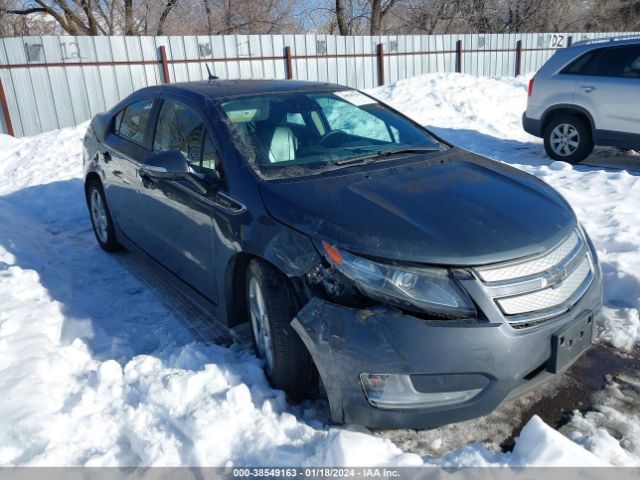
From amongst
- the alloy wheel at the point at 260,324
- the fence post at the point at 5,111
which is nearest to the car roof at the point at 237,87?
the alloy wheel at the point at 260,324

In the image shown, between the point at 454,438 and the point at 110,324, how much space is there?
2.50 metres

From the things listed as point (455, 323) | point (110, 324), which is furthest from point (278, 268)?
point (110, 324)

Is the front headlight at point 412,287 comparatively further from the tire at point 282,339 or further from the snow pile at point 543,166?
the snow pile at point 543,166

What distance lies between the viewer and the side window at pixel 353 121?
146 inches

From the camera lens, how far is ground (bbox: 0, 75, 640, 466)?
2.40m

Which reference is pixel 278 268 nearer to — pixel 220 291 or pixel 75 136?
pixel 220 291

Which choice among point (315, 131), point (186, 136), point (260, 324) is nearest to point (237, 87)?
point (186, 136)

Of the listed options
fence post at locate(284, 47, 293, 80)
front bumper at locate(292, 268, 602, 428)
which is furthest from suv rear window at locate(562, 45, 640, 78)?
fence post at locate(284, 47, 293, 80)

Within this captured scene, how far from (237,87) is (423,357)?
8.22 ft

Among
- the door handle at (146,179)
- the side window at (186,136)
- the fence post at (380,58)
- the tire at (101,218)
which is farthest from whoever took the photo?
the fence post at (380,58)

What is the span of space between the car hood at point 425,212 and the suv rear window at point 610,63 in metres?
Result: 5.65

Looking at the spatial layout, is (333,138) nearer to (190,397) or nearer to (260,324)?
(260,324)

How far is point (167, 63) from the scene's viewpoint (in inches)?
499

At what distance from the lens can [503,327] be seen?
2.25m
